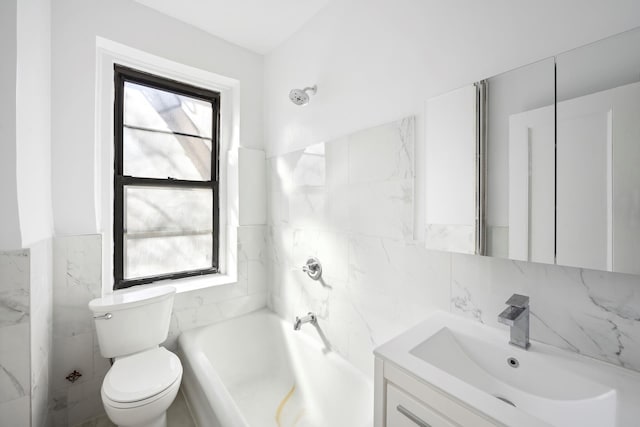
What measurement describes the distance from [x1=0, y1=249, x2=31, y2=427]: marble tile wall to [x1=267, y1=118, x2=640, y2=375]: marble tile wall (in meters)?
1.37

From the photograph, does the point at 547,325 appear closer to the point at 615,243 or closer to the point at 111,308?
the point at 615,243

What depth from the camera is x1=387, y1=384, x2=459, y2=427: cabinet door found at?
0.76 m

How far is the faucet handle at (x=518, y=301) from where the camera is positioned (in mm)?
910

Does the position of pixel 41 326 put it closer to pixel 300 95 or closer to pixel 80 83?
pixel 80 83

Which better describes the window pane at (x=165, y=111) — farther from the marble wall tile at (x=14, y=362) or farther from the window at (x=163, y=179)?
the marble wall tile at (x=14, y=362)

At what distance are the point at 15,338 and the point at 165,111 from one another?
1.65m

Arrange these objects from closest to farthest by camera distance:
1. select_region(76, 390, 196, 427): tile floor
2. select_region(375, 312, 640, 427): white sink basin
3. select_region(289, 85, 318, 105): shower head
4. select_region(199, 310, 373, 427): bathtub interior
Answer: select_region(375, 312, 640, 427): white sink basin
select_region(199, 310, 373, 427): bathtub interior
select_region(76, 390, 196, 427): tile floor
select_region(289, 85, 318, 105): shower head

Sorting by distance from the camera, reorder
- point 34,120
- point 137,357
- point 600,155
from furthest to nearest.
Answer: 1. point 137,357
2. point 34,120
3. point 600,155

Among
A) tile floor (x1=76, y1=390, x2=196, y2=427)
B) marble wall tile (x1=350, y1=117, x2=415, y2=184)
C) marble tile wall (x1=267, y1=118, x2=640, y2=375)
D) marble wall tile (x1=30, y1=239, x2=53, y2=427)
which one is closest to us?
marble tile wall (x1=267, y1=118, x2=640, y2=375)

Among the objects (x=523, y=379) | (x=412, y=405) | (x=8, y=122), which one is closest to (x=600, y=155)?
(x=523, y=379)

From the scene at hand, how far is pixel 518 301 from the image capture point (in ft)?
3.04

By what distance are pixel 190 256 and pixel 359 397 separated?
1.63m

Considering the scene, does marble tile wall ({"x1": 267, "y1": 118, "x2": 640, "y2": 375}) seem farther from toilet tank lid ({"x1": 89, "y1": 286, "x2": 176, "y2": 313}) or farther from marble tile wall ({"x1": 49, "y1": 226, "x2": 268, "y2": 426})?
marble tile wall ({"x1": 49, "y1": 226, "x2": 268, "y2": 426})

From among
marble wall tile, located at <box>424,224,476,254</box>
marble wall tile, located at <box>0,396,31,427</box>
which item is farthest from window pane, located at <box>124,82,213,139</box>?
marble wall tile, located at <box>424,224,476,254</box>
